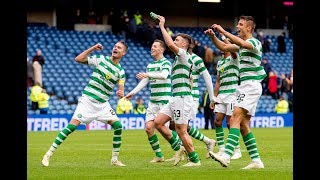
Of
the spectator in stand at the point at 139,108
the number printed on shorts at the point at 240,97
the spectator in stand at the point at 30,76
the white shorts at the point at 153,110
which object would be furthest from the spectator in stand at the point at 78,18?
the number printed on shorts at the point at 240,97

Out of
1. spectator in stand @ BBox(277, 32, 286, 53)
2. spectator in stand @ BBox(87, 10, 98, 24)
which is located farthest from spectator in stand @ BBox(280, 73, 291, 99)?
spectator in stand @ BBox(87, 10, 98, 24)

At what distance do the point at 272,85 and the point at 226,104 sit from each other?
25.2 m

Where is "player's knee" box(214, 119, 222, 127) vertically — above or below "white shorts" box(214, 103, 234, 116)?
below

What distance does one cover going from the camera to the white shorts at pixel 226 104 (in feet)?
54.5

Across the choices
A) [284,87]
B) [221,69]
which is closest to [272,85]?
[284,87]

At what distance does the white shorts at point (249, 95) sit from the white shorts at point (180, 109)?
3.21ft

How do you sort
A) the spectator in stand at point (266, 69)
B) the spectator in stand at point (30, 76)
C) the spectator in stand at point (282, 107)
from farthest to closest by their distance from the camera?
the spectator in stand at point (266, 69), the spectator in stand at point (282, 107), the spectator in stand at point (30, 76)

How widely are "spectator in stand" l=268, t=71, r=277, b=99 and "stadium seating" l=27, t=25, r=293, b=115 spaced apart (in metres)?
0.34

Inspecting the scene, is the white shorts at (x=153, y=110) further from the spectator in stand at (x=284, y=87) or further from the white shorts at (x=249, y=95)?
the spectator in stand at (x=284, y=87)

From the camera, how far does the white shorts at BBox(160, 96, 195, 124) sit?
13.9 m

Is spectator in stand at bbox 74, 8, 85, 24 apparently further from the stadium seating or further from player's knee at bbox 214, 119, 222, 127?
player's knee at bbox 214, 119, 222, 127
